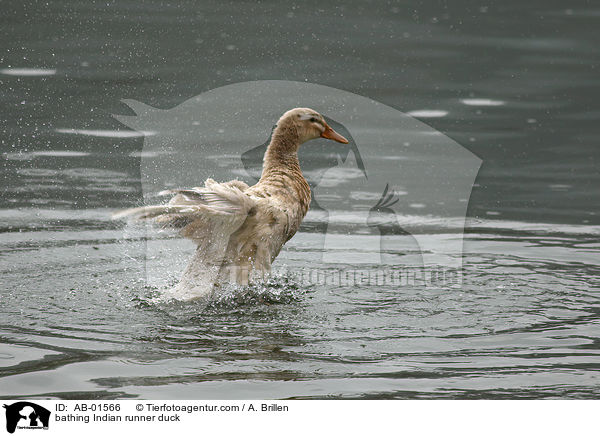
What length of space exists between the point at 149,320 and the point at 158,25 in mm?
10342

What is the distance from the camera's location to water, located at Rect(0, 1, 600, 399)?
5508mm

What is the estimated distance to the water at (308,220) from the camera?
18.1 feet

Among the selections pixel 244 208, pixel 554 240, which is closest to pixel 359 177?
pixel 554 240

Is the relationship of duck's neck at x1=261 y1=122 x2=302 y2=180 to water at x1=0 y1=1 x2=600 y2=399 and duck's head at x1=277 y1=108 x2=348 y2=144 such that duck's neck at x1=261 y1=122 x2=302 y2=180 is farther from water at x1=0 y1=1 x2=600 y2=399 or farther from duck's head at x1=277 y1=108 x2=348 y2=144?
water at x1=0 y1=1 x2=600 y2=399

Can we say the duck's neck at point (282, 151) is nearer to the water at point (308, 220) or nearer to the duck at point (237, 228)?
the duck at point (237, 228)

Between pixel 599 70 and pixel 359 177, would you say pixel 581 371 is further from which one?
pixel 599 70

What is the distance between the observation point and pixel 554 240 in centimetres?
906
